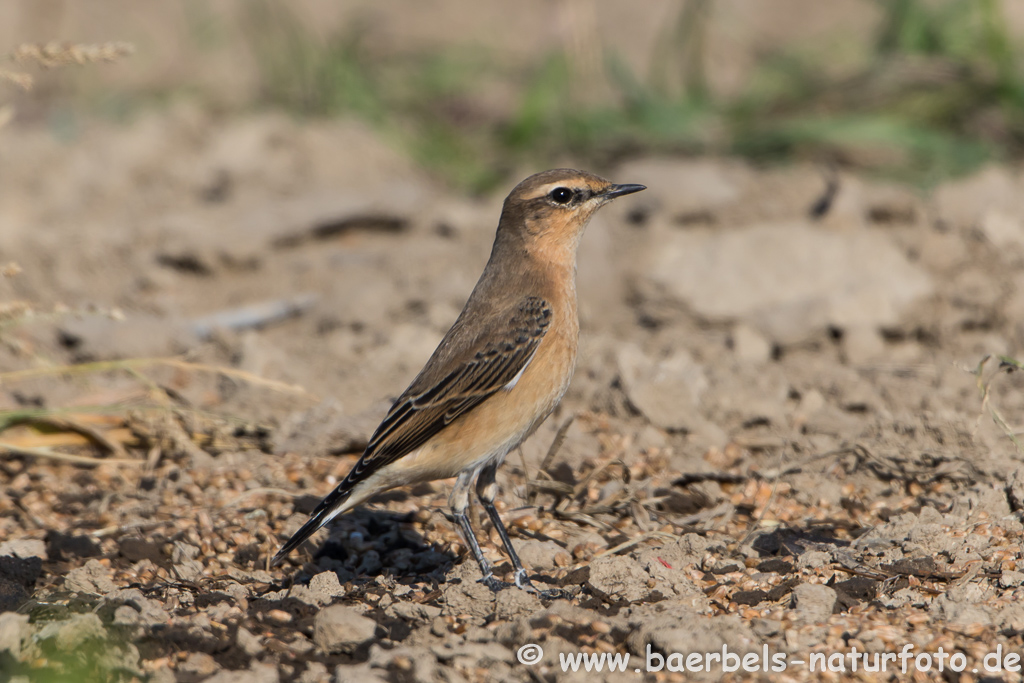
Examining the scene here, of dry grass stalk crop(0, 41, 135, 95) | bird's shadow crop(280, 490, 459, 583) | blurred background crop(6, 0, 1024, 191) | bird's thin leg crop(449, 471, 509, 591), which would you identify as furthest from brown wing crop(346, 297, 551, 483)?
blurred background crop(6, 0, 1024, 191)

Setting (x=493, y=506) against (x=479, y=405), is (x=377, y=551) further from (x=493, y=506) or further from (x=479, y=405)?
(x=479, y=405)

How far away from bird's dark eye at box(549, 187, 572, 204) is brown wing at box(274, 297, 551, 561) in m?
0.73

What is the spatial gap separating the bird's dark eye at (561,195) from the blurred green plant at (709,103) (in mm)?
4970

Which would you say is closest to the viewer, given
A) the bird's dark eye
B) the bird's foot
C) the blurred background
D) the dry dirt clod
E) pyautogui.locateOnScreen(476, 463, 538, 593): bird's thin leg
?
the dry dirt clod

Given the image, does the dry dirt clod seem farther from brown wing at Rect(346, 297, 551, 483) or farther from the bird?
brown wing at Rect(346, 297, 551, 483)

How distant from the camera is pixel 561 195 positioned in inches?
231

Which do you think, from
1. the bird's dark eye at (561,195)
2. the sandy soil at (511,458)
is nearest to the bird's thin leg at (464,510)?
the sandy soil at (511,458)

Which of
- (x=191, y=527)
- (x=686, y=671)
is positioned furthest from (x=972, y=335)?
(x=191, y=527)

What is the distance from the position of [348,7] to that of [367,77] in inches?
135

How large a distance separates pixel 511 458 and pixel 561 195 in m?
1.58

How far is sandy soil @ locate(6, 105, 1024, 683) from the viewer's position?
4.24 m

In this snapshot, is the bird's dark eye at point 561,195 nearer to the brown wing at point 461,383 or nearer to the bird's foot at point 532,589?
the brown wing at point 461,383

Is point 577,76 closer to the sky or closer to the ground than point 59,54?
closer to the sky

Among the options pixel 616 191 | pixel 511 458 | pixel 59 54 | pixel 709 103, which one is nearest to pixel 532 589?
pixel 511 458
